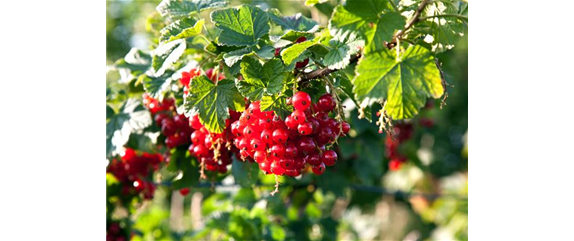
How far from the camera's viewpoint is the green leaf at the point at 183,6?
5.18ft

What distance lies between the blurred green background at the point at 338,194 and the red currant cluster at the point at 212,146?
99mm

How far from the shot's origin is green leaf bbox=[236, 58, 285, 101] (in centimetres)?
124

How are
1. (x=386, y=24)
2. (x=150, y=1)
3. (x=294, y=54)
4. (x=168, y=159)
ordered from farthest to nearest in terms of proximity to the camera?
(x=150, y=1)
(x=168, y=159)
(x=294, y=54)
(x=386, y=24)

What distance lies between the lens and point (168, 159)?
6.05 feet

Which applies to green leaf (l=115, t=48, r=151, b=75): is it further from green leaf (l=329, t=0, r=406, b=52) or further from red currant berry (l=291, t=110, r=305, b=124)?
green leaf (l=329, t=0, r=406, b=52)

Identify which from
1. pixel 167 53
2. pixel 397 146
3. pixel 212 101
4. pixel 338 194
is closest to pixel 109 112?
pixel 167 53

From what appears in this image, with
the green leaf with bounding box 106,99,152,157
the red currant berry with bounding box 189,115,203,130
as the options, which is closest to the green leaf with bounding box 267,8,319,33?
the red currant berry with bounding box 189,115,203,130

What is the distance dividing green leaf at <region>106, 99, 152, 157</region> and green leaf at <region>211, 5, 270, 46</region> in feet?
1.81

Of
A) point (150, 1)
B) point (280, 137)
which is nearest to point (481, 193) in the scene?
point (280, 137)

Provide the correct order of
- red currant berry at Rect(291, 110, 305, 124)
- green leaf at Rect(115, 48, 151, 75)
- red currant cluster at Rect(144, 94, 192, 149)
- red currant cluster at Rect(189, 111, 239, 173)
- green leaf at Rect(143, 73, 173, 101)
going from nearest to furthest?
red currant berry at Rect(291, 110, 305, 124), red currant cluster at Rect(189, 111, 239, 173), green leaf at Rect(143, 73, 173, 101), red currant cluster at Rect(144, 94, 192, 149), green leaf at Rect(115, 48, 151, 75)

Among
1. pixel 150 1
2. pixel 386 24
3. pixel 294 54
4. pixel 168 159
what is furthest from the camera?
pixel 150 1

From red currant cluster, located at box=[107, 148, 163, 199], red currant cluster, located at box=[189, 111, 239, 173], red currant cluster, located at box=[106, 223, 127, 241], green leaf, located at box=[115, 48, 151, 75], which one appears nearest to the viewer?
red currant cluster, located at box=[189, 111, 239, 173]
